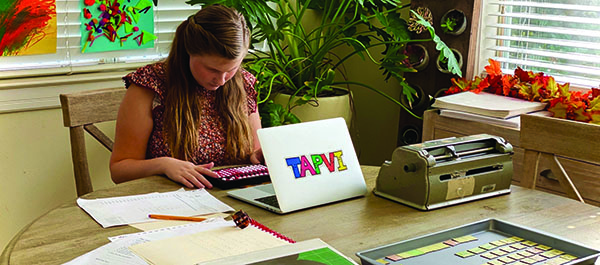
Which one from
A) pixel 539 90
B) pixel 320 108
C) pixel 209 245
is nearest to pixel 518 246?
pixel 209 245

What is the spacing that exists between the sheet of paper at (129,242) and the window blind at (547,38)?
1.76m

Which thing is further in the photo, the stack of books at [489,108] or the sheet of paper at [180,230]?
the stack of books at [489,108]

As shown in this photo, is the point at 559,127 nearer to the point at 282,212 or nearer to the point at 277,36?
the point at 282,212

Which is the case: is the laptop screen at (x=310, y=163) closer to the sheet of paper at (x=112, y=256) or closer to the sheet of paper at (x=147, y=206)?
the sheet of paper at (x=147, y=206)

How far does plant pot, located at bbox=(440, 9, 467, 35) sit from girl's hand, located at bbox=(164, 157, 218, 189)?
1.38 m

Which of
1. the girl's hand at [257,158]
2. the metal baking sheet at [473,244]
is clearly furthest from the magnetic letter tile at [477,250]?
the girl's hand at [257,158]

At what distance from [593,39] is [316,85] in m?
1.07

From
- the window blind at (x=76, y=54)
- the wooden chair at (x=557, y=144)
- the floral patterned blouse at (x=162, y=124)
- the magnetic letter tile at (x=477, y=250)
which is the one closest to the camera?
the magnetic letter tile at (x=477, y=250)

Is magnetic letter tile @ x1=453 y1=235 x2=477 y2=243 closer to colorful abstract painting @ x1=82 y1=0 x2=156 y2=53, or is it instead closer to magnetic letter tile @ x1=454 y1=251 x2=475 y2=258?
magnetic letter tile @ x1=454 y1=251 x2=475 y2=258

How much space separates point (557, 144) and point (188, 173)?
3.13 feet

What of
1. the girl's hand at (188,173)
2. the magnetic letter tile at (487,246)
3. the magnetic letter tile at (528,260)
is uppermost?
the girl's hand at (188,173)

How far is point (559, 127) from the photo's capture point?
1.82 meters

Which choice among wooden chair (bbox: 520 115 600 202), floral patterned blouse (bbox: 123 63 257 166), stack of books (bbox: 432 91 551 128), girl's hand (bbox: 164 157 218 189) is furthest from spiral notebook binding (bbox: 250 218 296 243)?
stack of books (bbox: 432 91 551 128)

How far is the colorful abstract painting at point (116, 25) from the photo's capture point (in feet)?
9.02
